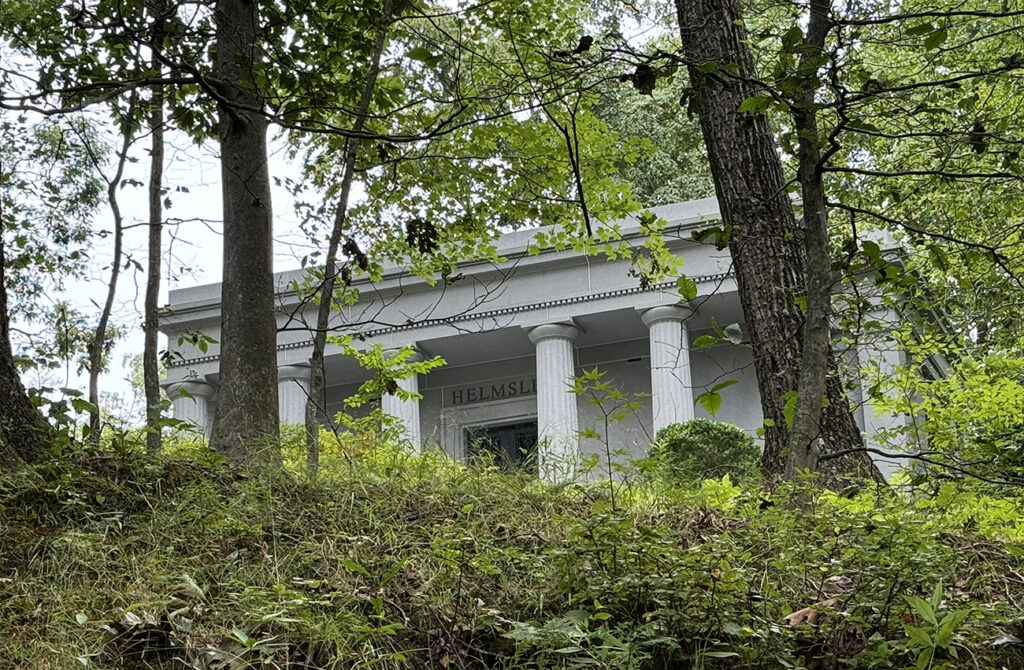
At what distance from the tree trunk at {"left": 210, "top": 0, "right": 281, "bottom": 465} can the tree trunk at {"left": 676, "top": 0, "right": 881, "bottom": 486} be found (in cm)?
280

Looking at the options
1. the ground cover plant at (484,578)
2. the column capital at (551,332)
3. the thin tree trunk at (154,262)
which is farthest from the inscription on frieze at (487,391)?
the ground cover plant at (484,578)

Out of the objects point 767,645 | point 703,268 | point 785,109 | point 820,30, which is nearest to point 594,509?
point 767,645

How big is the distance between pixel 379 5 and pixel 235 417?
2697mm

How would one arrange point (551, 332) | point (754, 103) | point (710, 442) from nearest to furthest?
point (754, 103) < point (710, 442) < point (551, 332)

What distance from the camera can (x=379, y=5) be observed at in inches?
259

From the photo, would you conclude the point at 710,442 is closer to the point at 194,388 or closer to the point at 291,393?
the point at 291,393

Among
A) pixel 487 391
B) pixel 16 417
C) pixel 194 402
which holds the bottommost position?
pixel 16 417

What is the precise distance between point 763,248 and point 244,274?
3300 millimetres

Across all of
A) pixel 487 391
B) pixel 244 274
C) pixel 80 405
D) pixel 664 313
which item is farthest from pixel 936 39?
pixel 487 391

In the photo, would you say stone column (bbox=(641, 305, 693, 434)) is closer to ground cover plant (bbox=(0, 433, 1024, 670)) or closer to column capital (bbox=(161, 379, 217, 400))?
column capital (bbox=(161, 379, 217, 400))

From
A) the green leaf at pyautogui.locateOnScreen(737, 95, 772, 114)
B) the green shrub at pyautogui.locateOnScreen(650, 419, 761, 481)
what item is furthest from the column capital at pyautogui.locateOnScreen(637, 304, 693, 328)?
the green leaf at pyautogui.locateOnScreen(737, 95, 772, 114)

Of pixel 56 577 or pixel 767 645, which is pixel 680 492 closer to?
pixel 767 645

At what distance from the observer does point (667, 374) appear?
16.1 m

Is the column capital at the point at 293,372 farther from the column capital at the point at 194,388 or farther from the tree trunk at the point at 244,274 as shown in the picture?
the tree trunk at the point at 244,274
